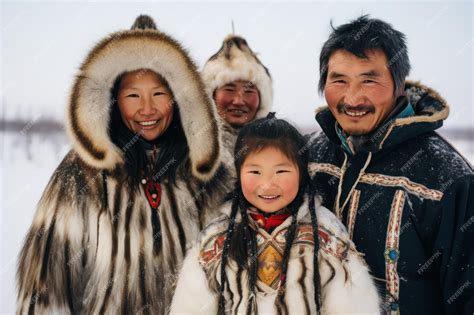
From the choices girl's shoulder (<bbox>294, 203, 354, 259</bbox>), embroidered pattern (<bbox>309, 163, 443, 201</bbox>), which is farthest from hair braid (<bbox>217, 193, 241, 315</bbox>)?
embroidered pattern (<bbox>309, 163, 443, 201</bbox>)

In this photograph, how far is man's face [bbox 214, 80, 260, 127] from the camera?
3.07 metres

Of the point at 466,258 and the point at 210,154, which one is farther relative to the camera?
the point at 210,154

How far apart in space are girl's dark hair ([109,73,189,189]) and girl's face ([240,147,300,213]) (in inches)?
17.9

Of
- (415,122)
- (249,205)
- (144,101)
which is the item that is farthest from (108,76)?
(415,122)

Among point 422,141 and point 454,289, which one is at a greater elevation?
point 422,141

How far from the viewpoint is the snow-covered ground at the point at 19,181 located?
4050 mm

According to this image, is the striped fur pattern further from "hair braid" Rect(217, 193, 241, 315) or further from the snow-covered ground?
the snow-covered ground

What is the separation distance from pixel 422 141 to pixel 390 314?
0.65 meters

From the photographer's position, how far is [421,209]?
1.75 m

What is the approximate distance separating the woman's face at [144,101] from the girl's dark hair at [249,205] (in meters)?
0.39

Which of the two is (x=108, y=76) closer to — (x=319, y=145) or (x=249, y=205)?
(x=249, y=205)

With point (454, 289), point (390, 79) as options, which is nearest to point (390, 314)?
point (454, 289)

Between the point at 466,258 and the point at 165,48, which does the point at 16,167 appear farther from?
the point at 466,258

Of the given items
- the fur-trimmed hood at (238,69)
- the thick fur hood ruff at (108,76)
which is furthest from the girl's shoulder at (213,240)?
the fur-trimmed hood at (238,69)
